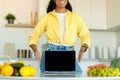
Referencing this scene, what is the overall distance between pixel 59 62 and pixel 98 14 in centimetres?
275

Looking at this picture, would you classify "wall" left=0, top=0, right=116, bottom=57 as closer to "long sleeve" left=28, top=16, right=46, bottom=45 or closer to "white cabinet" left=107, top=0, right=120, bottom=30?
"white cabinet" left=107, top=0, right=120, bottom=30

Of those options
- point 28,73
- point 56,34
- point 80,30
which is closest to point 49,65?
point 28,73

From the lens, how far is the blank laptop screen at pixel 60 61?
1.44 m

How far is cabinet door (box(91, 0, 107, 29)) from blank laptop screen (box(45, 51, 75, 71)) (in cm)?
266

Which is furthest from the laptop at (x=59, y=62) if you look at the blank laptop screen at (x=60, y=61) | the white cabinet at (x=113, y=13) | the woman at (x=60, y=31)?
the white cabinet at (x=113, y=13)

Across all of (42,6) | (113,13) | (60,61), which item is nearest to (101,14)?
(113,13)

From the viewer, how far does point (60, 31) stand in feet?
6.41

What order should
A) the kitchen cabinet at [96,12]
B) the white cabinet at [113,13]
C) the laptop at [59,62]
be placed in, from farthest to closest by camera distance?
the kitchen cabinet at [96,12]
the white cabinet at [113,13]
the laptop at [59,62]

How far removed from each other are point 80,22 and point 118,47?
6.83 feet

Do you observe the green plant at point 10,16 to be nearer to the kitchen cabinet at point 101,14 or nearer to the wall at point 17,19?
the wall at point 17,19

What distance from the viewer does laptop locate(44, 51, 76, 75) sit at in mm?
1439

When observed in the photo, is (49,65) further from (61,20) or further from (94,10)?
(94,10)

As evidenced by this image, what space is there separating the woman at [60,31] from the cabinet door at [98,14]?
2.04 m

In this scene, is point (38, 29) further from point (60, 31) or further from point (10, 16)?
point (10, 16)
